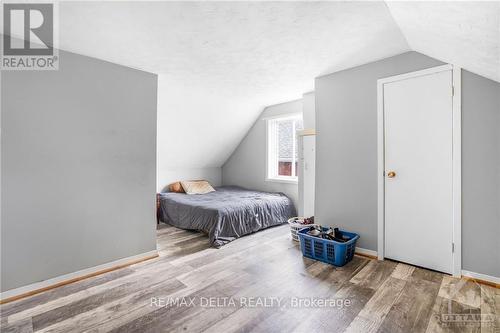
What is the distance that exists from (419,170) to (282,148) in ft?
9.00

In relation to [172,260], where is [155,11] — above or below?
above

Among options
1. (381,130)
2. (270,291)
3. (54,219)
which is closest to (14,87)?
(54,219)

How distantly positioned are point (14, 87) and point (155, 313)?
85.9 inches

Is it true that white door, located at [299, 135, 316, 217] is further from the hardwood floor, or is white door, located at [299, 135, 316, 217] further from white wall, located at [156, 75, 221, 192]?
white wall, located at [156, 75, 221, 192]

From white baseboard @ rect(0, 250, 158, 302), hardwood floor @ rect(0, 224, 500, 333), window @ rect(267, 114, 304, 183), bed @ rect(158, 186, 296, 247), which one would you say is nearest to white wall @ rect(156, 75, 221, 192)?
bed @ rect(158, 186, 296, 247)

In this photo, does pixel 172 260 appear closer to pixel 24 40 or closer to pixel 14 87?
pixel 14 87

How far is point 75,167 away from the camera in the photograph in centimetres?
228

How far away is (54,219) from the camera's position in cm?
216

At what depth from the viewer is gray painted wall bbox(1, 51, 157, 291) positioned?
1.99 metres

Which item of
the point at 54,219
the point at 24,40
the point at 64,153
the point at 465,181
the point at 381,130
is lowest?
the point at 54,219

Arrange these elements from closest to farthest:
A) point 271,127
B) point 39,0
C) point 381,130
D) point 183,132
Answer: point 39,0 < point 381,130 < point 183,132 < point 271,127

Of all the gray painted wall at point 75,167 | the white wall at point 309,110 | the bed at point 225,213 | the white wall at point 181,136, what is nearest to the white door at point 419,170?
the white wall at point 309,110

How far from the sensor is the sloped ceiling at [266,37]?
1.62 meters

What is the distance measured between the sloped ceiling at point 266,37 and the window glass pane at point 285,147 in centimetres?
148
